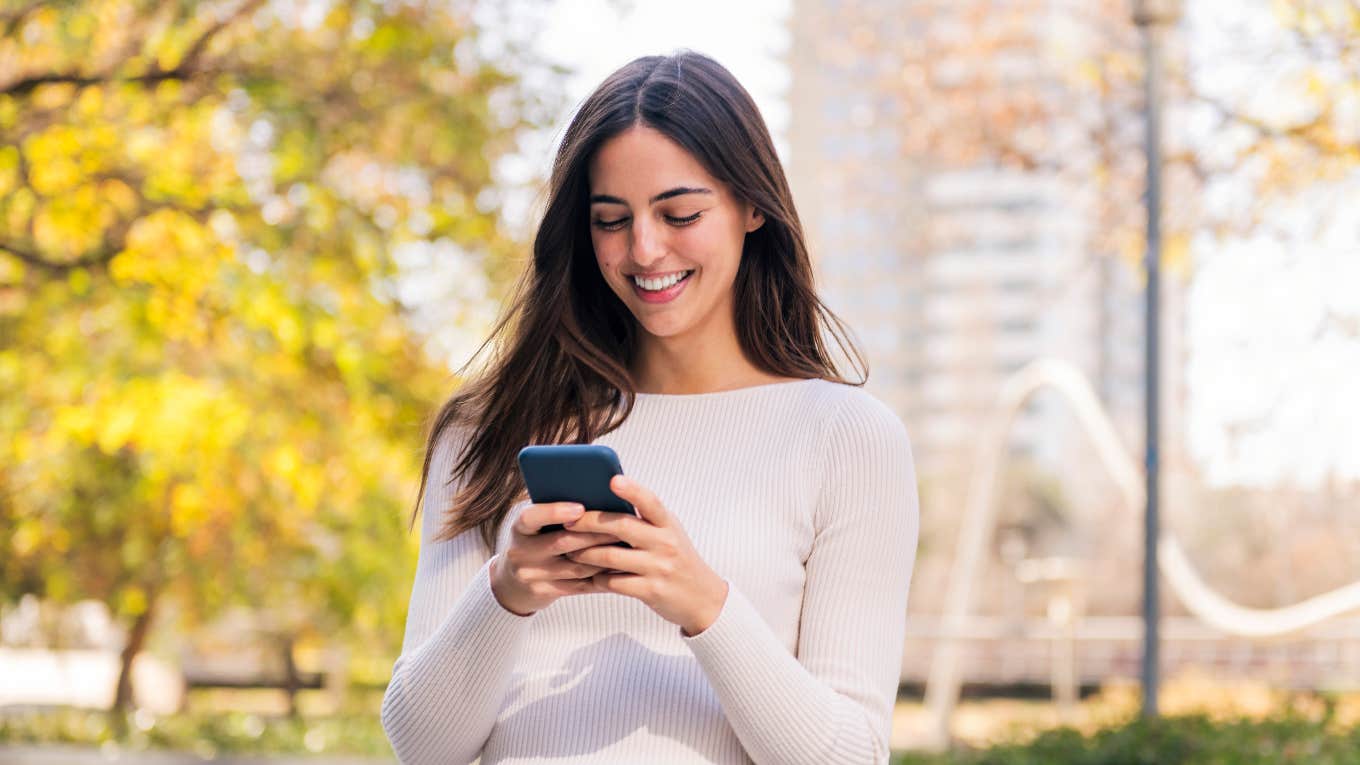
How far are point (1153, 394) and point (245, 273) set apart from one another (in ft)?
14.2

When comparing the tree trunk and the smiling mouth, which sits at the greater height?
the smiling mouth

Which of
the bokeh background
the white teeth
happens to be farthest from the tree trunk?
the white teeth

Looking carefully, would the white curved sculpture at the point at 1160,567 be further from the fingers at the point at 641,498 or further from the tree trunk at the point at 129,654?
the fingers at the point at 641,498

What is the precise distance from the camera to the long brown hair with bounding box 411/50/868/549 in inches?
86.0

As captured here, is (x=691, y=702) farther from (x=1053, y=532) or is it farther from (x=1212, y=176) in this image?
(x=1053, y=532)

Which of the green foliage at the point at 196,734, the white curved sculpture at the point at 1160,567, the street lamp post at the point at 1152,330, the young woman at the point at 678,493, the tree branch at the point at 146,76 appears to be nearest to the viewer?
the young woman at the point at 678,493

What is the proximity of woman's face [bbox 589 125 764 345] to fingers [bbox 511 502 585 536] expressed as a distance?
465 millimetres

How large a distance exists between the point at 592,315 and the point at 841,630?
0.66 meters

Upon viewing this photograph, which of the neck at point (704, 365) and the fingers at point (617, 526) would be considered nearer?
the fingers at point (617, 526)

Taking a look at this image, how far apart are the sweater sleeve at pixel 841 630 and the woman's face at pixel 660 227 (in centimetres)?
27

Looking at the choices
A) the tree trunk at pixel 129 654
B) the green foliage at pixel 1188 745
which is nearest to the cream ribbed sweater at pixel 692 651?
the green foliage at pixel 1188 745

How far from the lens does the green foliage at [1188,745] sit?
5.14 meters

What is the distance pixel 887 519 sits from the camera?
2113 millimetres

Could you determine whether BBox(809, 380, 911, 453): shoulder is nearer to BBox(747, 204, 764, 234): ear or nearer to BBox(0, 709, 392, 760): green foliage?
BBox(747, 204, 764, 234): ear
